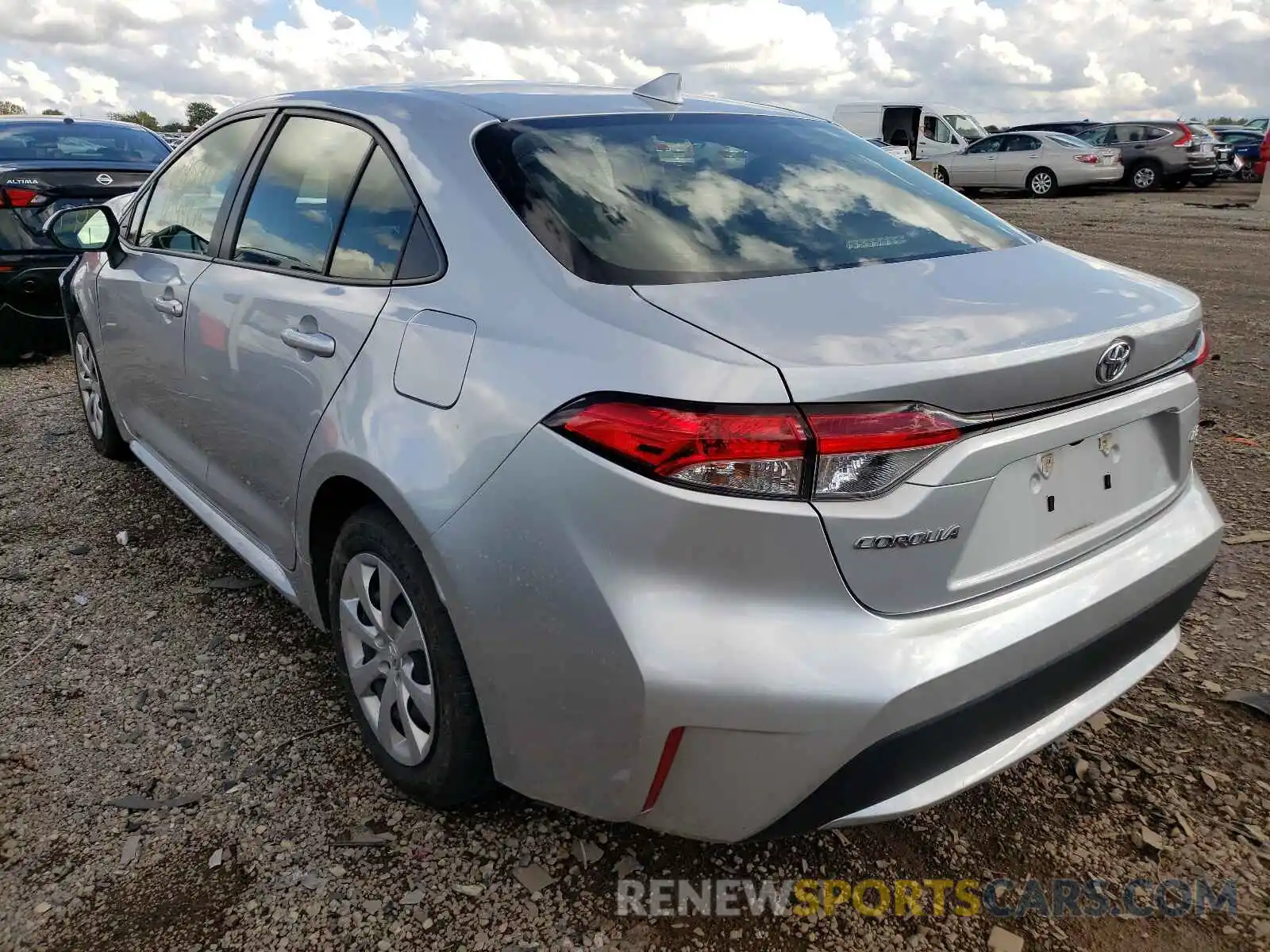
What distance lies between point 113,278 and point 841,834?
3.30 meters

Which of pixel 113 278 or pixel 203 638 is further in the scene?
pixel 113 278

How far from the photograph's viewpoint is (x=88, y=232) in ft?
14.1

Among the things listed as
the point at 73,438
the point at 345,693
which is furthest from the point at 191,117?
the point at 345,693

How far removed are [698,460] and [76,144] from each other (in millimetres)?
7833

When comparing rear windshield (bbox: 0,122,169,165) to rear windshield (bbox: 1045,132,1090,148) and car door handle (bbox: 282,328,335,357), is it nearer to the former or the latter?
car door handle (bbox: 282,328,335,357)

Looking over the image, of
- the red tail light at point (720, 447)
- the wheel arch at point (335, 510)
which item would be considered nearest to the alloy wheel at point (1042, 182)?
the wheel arch at point (335, 510)

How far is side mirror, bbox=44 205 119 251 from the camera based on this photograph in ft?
13.0

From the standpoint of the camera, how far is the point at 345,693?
274cm

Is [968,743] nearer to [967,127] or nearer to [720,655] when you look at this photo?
[720,655]

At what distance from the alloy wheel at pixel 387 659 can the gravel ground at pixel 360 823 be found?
8.2 inches

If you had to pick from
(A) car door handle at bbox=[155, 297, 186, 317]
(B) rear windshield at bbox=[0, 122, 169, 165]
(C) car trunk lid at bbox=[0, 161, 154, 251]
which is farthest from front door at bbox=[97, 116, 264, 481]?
(B) rear windshield at bbox=[0, 122, 169, 165]

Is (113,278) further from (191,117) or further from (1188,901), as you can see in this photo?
(191,117)

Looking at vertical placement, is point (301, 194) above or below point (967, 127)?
above

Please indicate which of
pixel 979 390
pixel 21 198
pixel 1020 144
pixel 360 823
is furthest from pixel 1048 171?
pixel 360 823
